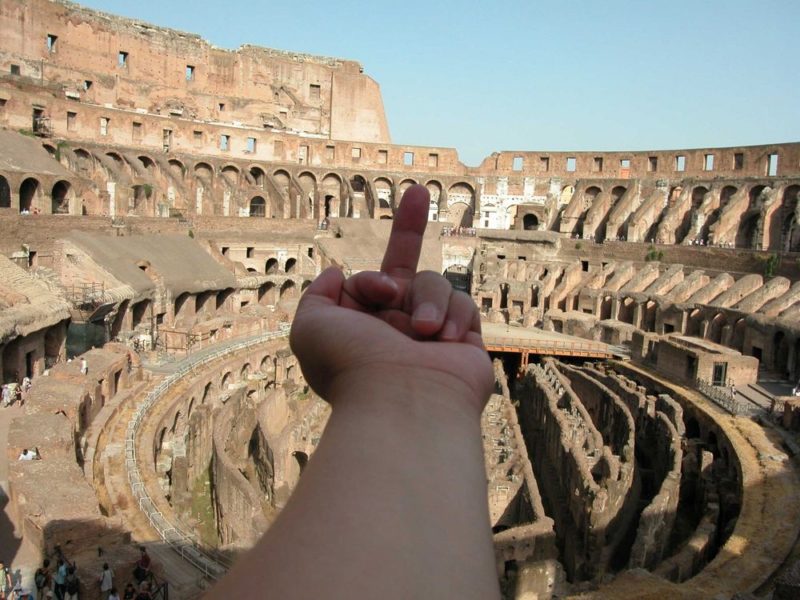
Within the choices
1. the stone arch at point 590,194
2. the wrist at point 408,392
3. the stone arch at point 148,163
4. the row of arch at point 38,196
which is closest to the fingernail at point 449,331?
the wrist at point 408,392

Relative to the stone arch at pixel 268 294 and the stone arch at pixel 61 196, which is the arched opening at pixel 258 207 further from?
the stone arch at pixel 61 196

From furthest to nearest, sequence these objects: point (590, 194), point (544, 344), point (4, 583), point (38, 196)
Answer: point (590, 194) → point (38, 196) → point (544, 344) → point (4, 583)

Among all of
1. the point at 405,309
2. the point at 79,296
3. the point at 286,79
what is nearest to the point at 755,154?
the point at 286,79

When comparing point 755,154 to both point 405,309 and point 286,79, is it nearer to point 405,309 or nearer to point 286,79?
point 286,79

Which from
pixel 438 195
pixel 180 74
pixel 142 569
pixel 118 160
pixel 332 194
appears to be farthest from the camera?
pixel 438 195

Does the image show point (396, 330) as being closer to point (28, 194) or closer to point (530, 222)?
point (28, 194)

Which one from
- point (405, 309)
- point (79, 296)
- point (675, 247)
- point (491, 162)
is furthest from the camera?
point (491, 162)

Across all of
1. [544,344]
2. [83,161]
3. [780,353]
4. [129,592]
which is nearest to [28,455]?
[129,592]
